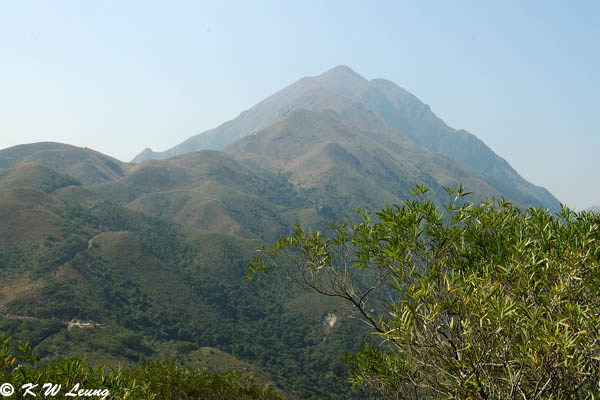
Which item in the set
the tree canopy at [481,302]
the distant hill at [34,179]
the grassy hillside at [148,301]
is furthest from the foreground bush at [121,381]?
the distant hill at [34,179]

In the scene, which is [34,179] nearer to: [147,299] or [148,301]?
[147,299]

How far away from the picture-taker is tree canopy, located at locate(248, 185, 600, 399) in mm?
6801

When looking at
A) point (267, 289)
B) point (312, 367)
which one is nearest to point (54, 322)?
point (312, 367)

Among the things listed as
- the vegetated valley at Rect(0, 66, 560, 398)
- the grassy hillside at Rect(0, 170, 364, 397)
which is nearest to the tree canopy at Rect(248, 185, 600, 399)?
the vegetated valley at Rect(0, 66, 560, 398)

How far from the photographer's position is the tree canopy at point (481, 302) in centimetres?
680

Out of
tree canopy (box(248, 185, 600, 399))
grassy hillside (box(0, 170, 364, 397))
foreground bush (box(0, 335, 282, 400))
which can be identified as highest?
tree canopy (box(248, 185, 600, 399))

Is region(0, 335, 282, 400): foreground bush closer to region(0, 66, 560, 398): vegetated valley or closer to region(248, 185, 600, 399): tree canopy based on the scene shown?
region(248, 185, 600, 399): tree canopy

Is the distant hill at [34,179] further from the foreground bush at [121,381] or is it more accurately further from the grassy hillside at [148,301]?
the foreground bush at [121,381]

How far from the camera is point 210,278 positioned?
121 metres

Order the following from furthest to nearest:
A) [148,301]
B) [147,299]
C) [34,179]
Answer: [34,179]
[147,299]
[148,301]

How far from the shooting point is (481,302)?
277 inches

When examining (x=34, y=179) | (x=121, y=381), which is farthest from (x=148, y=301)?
(x=34, y=179)

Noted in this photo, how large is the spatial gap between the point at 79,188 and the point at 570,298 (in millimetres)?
180414

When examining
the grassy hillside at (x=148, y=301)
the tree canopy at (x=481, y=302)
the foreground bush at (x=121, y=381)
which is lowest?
the grassy hillside at (x=148, y=301)
